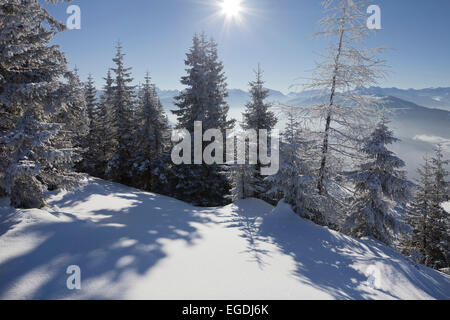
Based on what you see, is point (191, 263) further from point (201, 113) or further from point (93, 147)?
point (93, 147)

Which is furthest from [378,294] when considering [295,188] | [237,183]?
[237,183]

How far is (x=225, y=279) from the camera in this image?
4.25m

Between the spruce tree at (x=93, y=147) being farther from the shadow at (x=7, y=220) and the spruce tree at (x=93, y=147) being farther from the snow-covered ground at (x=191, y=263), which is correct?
the shadow at (x=7, y=220)

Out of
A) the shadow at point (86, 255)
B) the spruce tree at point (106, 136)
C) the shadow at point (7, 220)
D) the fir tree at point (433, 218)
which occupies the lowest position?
the fir tree at point (433, 218)

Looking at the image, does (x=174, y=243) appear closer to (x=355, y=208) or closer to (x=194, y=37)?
(x=355, y=208)

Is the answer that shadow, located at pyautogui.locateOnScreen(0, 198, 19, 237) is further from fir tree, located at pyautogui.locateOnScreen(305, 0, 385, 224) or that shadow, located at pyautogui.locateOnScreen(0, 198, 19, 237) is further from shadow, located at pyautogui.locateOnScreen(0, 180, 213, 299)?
fir tree, located at pyautogui.locateOnScreen(305, 0, 385, 224)

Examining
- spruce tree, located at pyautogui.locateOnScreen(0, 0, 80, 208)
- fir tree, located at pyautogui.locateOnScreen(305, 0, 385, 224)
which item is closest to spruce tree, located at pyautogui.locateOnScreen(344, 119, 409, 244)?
fir tree, located at pyautogui.locateOnScreen(305, 0, 385, 224)

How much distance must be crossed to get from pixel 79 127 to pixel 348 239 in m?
11.8

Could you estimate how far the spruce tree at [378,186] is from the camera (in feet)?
32.8

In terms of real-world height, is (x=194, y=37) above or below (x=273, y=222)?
above

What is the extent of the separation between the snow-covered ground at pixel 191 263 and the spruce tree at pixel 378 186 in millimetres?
2268

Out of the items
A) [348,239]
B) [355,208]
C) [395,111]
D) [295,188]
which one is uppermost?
[395,111]

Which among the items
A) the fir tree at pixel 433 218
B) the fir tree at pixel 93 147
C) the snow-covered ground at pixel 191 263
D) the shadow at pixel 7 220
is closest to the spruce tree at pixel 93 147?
the fir tree at pixel 93 147

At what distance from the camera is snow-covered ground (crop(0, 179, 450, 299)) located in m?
3.46
